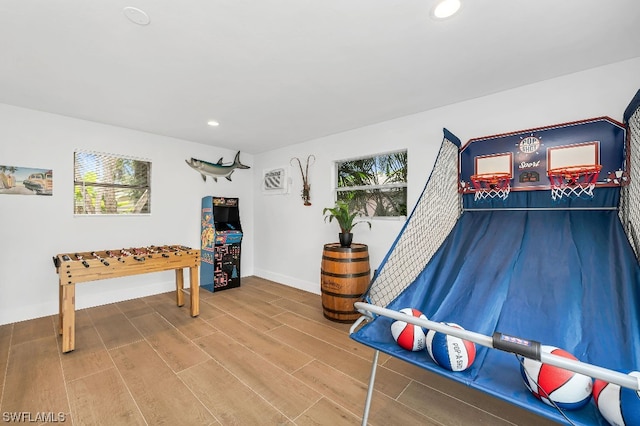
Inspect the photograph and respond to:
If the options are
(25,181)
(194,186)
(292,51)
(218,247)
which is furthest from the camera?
(194,186)

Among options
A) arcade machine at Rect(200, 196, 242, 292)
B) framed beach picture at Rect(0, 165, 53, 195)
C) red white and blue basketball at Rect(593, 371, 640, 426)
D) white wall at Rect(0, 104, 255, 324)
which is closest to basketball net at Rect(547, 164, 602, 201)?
red white and blue basketball at Rect(593, 371, 640, 426)

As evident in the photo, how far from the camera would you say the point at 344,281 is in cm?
297

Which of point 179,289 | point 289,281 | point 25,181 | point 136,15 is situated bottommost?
point 289,281

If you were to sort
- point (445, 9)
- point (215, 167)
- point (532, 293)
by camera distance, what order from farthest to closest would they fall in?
1. point (215, 167)
2. point (532, 293)
3. point (445, 9)

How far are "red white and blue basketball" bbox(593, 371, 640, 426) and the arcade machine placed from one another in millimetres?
4131

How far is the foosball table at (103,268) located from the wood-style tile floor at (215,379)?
0.83 ft

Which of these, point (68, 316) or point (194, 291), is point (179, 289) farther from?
point (68, 316)

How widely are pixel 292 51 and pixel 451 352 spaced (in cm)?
216

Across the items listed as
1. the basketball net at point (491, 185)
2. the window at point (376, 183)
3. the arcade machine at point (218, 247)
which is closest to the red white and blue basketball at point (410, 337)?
the basketball net at point (491, 185)

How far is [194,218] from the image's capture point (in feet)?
14.7

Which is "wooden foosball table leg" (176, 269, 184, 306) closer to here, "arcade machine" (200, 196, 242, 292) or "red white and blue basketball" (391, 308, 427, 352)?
"arcade machine" (200, 196, 242, 292)

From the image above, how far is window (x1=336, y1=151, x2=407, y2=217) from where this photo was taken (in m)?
3.43

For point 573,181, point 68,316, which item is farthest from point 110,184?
point 573,181

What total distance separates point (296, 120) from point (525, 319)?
3008mm
